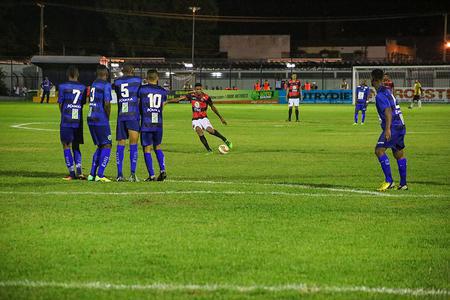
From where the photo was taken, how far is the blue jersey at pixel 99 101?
14.9 m

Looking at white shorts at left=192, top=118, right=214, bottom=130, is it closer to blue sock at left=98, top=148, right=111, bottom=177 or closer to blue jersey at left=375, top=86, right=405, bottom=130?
blue sock at left=98, top=148, right=111, bottom=177

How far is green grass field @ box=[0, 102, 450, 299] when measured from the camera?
23.0 ft

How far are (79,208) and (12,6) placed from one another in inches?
3524

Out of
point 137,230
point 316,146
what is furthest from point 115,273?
point 316,146

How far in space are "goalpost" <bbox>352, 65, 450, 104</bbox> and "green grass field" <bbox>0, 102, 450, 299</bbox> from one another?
51.4 metres

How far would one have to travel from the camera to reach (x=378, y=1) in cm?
11625

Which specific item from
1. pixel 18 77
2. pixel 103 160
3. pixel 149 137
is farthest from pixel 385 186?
pixel 18 77

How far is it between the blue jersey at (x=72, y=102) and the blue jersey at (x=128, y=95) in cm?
70

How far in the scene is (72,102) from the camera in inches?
595

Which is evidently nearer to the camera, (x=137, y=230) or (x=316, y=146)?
(x=137, y=230)

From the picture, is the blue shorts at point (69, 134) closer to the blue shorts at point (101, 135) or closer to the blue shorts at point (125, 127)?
the blue shorts at point (101, 135)

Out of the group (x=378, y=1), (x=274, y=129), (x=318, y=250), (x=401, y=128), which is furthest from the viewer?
(x=378, y=1)

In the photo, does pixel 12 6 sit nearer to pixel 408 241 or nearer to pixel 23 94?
pixel 23 94

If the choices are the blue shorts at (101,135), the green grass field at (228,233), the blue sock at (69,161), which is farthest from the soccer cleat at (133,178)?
the blue sock at (69,161)
